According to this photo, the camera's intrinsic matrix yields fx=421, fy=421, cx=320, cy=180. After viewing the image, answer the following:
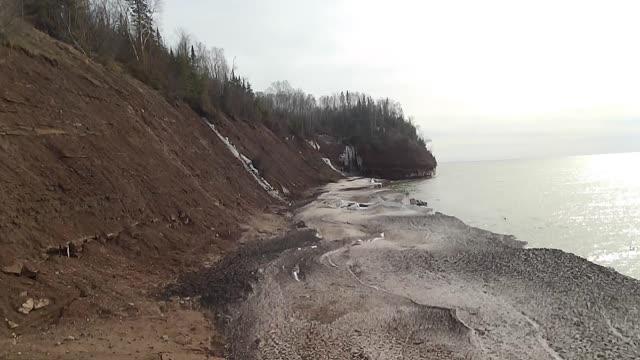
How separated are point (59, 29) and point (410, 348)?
95.5 ft

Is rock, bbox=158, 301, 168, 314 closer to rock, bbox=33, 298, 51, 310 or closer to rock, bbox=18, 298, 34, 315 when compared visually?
rock, bbox=33, 298, 51, 310

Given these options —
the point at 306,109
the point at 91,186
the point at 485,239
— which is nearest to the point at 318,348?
the point at 91,186

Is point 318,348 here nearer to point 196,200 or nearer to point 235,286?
point 235,286

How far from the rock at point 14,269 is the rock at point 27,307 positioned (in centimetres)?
90

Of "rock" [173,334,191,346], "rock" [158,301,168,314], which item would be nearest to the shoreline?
"rock" [173,334,191,346]

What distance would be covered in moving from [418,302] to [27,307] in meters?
9.99

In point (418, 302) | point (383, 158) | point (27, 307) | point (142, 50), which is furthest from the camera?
point (383, 158)

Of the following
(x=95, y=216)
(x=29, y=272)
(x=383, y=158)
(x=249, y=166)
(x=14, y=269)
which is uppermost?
(x=383, y=158)

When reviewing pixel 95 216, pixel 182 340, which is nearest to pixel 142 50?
pixel 95 216

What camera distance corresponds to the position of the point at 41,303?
9344mm

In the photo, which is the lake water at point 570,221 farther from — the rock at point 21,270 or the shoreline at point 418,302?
the rock at point 21,270

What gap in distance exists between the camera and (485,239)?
22.4 m

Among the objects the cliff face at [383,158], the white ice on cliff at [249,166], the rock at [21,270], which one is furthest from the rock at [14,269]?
the cliff face at [383,158]

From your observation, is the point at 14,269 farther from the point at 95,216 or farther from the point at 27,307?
the point at 95,216
